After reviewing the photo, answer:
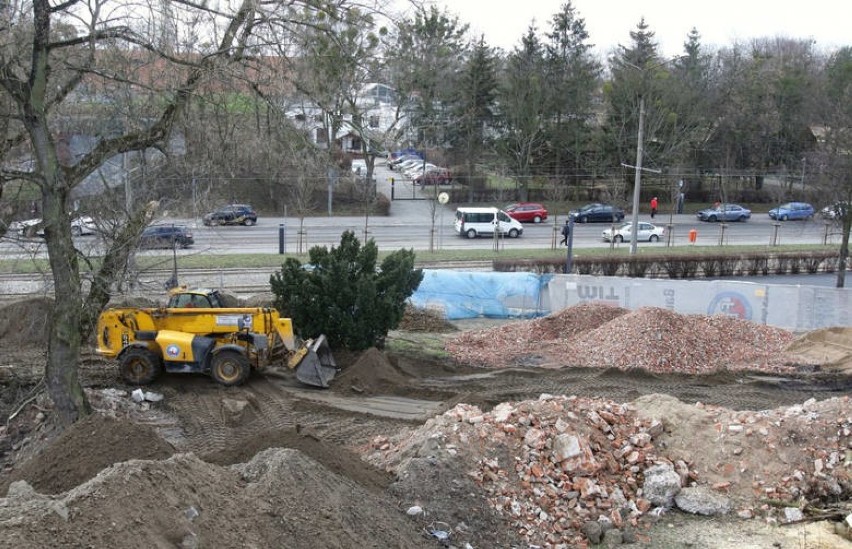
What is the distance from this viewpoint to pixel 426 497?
10.3m

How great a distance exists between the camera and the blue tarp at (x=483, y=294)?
25.1m

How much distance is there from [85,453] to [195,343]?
241 inches

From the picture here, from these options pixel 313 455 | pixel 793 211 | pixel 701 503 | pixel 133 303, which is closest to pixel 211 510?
pixel 313 455

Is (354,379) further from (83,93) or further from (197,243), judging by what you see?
(197,243)

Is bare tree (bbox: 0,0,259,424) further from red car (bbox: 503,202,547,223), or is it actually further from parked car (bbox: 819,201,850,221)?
red car (bbox: 503,202,547,223)

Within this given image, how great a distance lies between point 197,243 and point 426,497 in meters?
29.3

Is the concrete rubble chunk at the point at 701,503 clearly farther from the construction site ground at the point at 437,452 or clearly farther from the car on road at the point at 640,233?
the car on road at the point at 640,233

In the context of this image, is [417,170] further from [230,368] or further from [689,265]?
[230,368]

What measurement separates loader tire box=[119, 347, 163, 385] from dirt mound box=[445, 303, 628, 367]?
23.1ft

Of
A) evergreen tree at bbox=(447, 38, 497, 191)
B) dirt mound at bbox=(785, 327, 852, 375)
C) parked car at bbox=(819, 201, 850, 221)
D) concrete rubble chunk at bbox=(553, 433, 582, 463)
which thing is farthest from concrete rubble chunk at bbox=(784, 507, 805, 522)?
evergreen tree at bbox=(447, 38, 497, 191)

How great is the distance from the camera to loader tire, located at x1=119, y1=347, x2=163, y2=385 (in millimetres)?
16156

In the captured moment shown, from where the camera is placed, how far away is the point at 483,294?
2531 centimetres

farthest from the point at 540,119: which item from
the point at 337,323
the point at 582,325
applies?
the point at 337,323

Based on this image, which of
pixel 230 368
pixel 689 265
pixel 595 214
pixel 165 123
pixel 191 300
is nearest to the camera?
pixel 165 123
